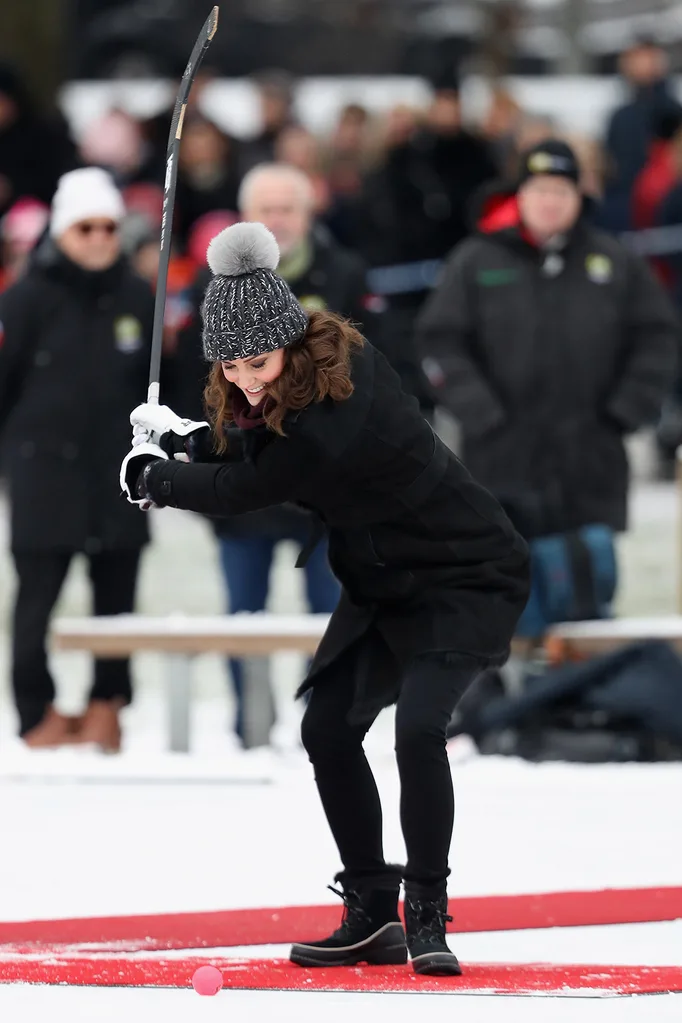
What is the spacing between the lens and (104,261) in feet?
25.2

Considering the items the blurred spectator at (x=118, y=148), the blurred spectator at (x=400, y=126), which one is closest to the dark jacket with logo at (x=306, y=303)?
the blurred spectator at (x=400, y=126)

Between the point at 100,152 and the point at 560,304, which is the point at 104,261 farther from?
the point at 100,152

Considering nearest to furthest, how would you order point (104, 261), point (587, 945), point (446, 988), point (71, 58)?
1. point (446, 988)
2. point (587, 945)
3. point (104, 261)
4. point (71, 58)

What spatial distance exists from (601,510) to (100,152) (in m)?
5.44

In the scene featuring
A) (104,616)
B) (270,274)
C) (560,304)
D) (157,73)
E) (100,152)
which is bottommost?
(104,616)

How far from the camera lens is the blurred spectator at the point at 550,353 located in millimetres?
7844

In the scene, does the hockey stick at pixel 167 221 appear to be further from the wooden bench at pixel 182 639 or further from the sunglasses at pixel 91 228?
the wooden bench at pixel 182 639

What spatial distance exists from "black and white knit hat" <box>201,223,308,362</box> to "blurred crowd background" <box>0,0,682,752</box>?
9.36 ft

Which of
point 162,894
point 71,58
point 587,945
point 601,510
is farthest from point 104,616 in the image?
point 71,58

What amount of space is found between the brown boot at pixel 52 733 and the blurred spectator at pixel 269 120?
185 inches

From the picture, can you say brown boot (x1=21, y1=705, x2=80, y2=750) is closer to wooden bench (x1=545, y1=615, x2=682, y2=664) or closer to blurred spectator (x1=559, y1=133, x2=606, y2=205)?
wooden bench (x1=545, y1=615, x2=682, y2=664)

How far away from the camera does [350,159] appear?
12.4 metres

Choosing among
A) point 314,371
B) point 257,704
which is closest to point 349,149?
point 257,704

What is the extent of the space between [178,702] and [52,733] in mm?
437
